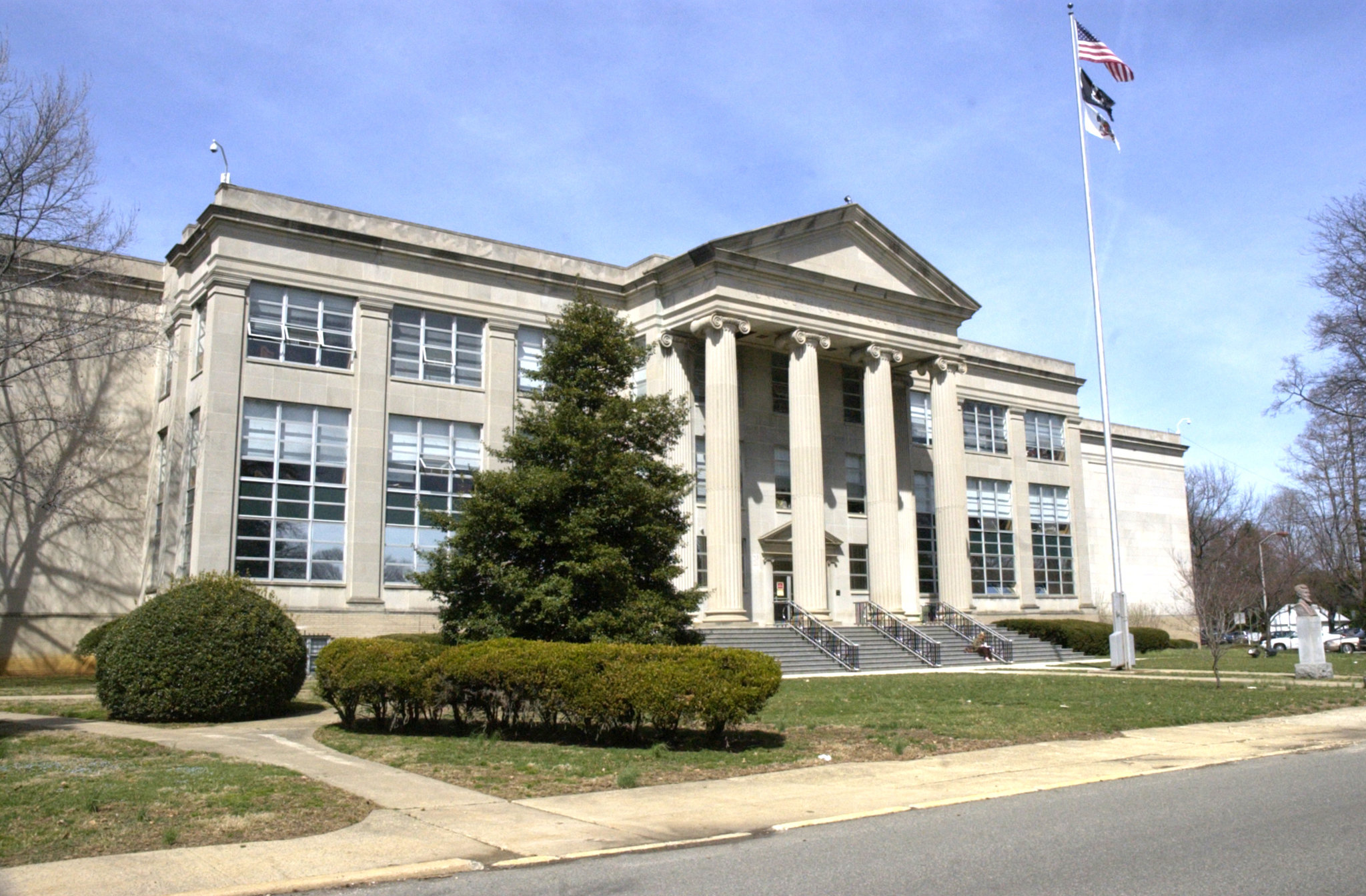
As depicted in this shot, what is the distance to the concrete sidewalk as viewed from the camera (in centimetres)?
764

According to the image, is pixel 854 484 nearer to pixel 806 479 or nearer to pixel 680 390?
pixel 806 479

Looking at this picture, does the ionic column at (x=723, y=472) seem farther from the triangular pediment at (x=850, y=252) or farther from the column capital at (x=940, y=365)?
the column capital at (x=940, y=365)

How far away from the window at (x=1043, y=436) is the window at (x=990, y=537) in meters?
2.84

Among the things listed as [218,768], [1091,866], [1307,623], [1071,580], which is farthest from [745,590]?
[1091,866]

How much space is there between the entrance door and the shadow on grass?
2159 centimetres

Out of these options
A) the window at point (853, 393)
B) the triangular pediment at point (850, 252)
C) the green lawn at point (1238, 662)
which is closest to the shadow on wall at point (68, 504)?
the triangular pediment at point (850, 252)

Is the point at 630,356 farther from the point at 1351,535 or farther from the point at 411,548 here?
the point at 1351,535

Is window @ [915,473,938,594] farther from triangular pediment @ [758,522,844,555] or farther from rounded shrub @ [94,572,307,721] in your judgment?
rounded shrub @ [94,572,307,721]

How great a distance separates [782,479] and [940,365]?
294 inches

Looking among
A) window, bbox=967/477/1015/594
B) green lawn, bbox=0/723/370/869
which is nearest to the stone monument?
window, bbox=967/477/1015/594

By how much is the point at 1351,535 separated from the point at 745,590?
130ft

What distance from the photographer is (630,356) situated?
70.9 ft

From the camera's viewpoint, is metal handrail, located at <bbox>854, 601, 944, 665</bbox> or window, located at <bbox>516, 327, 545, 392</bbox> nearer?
metal handrail, located at <bbox>854, 601, 944, 665</bbox>

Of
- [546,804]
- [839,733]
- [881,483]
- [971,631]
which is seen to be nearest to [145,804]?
[546,804]
